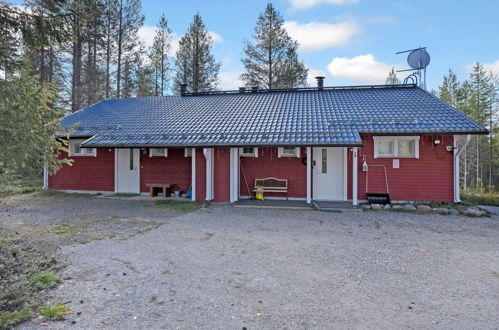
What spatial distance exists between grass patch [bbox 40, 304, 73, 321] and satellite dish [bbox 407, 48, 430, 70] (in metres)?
15.0

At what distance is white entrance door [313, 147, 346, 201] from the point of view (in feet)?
34.2

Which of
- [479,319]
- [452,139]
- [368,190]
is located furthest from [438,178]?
[479,319]

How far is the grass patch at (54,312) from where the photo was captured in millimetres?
2995

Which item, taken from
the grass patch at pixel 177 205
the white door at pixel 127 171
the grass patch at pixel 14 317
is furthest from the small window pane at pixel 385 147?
the grass patch at pixel 14 317

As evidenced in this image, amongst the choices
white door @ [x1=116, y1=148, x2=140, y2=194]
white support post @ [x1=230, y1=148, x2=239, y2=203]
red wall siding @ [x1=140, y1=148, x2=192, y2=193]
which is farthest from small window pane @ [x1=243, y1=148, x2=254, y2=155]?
white door @ [x1=116, y1=148, x2=140, y2=194]

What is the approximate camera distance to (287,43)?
2134 centimetres

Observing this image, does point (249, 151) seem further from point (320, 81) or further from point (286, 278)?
point (286, 278)

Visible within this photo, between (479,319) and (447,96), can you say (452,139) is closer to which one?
(479,319)

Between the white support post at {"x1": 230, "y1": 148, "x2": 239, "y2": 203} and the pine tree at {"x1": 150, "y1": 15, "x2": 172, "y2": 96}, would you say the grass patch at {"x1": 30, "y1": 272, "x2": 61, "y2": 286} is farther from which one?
the pine tree at {"x1": 150, "y1": 15, "x2": 172, "y2": 96}

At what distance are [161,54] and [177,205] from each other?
56.5 feet

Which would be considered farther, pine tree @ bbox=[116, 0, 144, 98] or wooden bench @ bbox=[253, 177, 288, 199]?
pine tree @ bbox=[116, 0, 144, 98]

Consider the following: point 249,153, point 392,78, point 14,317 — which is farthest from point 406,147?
point 392,78

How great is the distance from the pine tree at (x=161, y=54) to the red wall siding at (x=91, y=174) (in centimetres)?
1295

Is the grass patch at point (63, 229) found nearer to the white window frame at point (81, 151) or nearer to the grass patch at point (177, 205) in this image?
the grass patch at point (177, 205)
